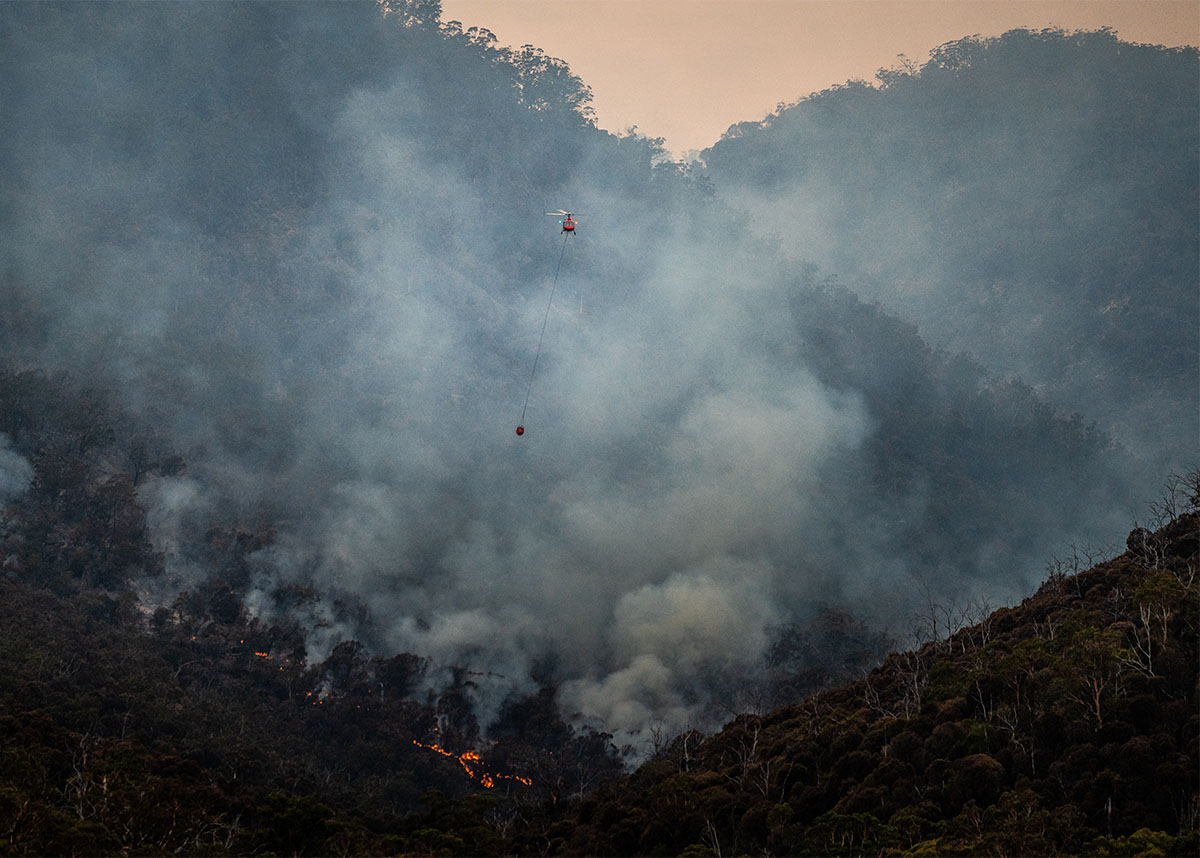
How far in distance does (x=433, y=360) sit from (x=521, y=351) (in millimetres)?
12144

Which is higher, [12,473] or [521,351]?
[521,351]

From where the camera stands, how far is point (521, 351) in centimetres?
14312

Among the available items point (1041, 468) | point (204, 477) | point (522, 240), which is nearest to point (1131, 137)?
point (1041, 468)

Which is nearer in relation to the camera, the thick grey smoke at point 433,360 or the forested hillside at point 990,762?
the forested hillside at point 990,762

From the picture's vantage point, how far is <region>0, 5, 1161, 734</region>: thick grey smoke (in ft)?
385

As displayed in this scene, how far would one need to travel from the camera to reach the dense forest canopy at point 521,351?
116 m

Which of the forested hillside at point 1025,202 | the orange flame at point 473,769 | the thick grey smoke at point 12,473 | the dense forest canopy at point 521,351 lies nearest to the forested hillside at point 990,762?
the orange flame at point 473,769

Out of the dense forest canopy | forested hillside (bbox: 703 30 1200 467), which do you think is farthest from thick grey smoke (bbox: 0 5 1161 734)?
forested hillside (bbox: 703 30 1200 467)

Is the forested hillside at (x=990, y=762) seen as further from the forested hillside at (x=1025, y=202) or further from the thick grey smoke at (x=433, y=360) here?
the forested hillside at (x=1025, y=202)

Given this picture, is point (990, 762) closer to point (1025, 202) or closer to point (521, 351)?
point (521, 351)

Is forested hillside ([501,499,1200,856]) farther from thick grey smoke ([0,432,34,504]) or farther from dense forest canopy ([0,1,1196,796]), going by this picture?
thick grey smoke ([0,432,34,504])

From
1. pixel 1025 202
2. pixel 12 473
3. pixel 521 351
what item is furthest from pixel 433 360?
pixel 1025 202

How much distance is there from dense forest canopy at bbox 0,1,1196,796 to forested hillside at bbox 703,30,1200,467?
0.69 m

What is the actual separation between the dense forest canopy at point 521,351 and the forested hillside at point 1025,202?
2.26 ft
